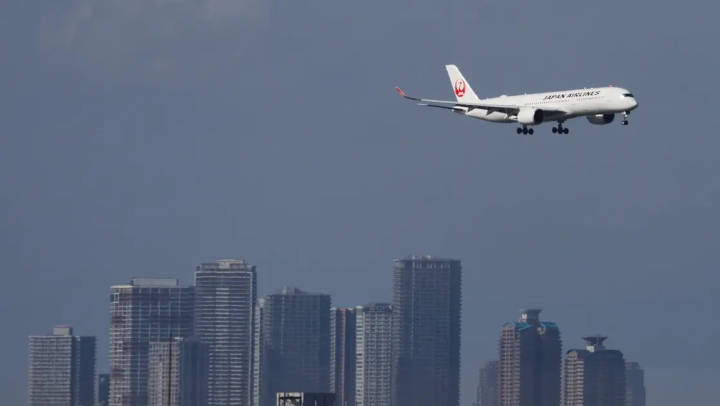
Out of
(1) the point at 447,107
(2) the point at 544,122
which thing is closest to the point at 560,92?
(2) the point at 544,122

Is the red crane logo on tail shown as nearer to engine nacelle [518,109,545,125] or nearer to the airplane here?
the airplane

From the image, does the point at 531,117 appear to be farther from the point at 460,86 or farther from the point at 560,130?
the point at 460,86

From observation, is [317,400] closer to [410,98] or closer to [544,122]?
[410,98]

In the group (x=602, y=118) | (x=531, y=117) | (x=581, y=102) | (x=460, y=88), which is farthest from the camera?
(x=460, y=88)

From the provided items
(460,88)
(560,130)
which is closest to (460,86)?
(460,88)

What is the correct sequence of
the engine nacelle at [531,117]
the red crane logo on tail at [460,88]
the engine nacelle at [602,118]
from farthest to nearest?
the red crane logo on tail at [460,88], the engine nacelle at [531,117], the engine nacelle at [602,118]

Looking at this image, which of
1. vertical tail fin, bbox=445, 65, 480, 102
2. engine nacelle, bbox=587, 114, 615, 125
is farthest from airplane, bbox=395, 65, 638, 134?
vertical tail fin, bbox=445, 65, 480, 102

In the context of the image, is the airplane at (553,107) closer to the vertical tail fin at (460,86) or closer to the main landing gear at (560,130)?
the main landing gear at (560,130)

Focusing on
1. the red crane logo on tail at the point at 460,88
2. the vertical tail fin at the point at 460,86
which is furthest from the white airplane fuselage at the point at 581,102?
the red crane logo on tail at the point at 460,88
